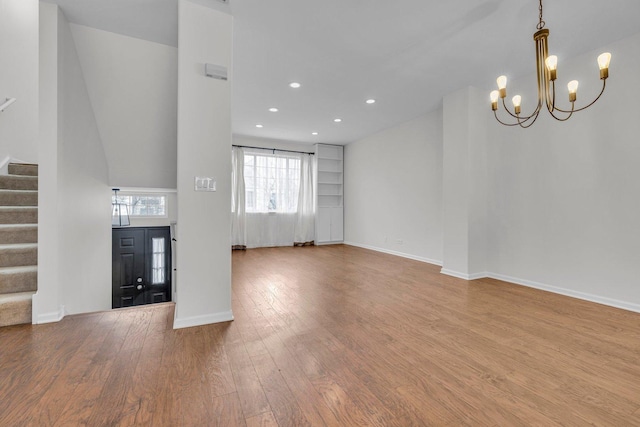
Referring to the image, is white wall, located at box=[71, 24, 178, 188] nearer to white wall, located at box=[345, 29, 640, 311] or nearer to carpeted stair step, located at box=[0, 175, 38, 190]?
carpeted stair step, located at box=[0, 175, 38, 190]

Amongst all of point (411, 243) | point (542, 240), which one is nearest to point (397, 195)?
point (411, 243)

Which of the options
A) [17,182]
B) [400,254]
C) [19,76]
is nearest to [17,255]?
[17,182]

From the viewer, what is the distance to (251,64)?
3.30 m

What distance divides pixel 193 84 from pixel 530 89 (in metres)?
3.90

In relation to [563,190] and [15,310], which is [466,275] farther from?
[15,310]

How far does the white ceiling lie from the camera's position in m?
2.33

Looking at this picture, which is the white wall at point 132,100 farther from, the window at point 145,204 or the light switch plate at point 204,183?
the window at point 145,204

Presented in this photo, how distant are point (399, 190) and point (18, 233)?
5.47 metres

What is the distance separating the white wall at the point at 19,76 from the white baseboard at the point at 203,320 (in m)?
3.37

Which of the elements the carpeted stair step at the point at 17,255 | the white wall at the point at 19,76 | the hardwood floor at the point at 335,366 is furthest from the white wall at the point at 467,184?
the white wall at the point at 19,76

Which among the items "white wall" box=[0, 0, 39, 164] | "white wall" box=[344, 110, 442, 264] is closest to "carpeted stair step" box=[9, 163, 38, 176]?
"white wall" box=[0, 0, 39, 164]

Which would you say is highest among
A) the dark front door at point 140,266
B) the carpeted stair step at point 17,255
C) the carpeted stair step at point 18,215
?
the carpeted stair step at point 18,215

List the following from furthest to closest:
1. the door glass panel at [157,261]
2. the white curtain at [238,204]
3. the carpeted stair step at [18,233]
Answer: the white curtain at [238,204] < the door glass panel at [157,261] < the carpeted stair step at [18,233]

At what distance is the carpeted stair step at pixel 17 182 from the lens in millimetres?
3189
